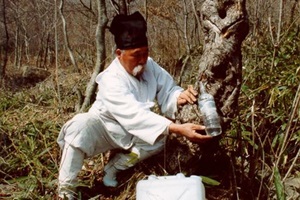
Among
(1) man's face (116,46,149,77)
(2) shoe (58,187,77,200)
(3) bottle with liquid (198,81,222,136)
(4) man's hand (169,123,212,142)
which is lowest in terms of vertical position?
(2) shoe (58,187,77,200)

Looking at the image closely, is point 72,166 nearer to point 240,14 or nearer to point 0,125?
point 240,14

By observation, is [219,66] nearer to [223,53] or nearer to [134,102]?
[223,53]

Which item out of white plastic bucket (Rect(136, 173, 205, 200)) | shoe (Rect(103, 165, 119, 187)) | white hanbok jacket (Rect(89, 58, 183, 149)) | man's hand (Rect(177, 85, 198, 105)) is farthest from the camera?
shoe (Rect(103, 165, 119, 187))

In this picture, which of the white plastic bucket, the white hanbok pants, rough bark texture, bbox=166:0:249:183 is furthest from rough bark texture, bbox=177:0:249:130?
the white plastic bucket

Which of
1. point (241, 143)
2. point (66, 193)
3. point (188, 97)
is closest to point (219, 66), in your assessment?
point (188, 97)

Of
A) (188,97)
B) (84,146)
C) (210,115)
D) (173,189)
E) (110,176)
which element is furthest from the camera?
(110,176)

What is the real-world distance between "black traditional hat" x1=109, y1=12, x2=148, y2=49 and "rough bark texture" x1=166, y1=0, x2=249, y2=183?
37 cm

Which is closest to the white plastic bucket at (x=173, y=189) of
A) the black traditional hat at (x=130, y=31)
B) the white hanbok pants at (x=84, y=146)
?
the white hanbok pants at (x=84, y=146)

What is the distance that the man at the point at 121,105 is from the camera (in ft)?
8.38

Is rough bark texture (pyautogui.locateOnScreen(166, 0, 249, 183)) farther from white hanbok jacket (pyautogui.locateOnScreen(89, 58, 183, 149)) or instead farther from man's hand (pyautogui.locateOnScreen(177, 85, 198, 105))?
white hanbok jacket (pyautogui.locateOnScreen(89, 58, 183, 149))

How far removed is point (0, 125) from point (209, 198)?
95.7 inches

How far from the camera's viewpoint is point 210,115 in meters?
2.25

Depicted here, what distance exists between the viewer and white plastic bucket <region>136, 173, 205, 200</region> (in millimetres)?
2074

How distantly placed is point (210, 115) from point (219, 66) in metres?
0.35
